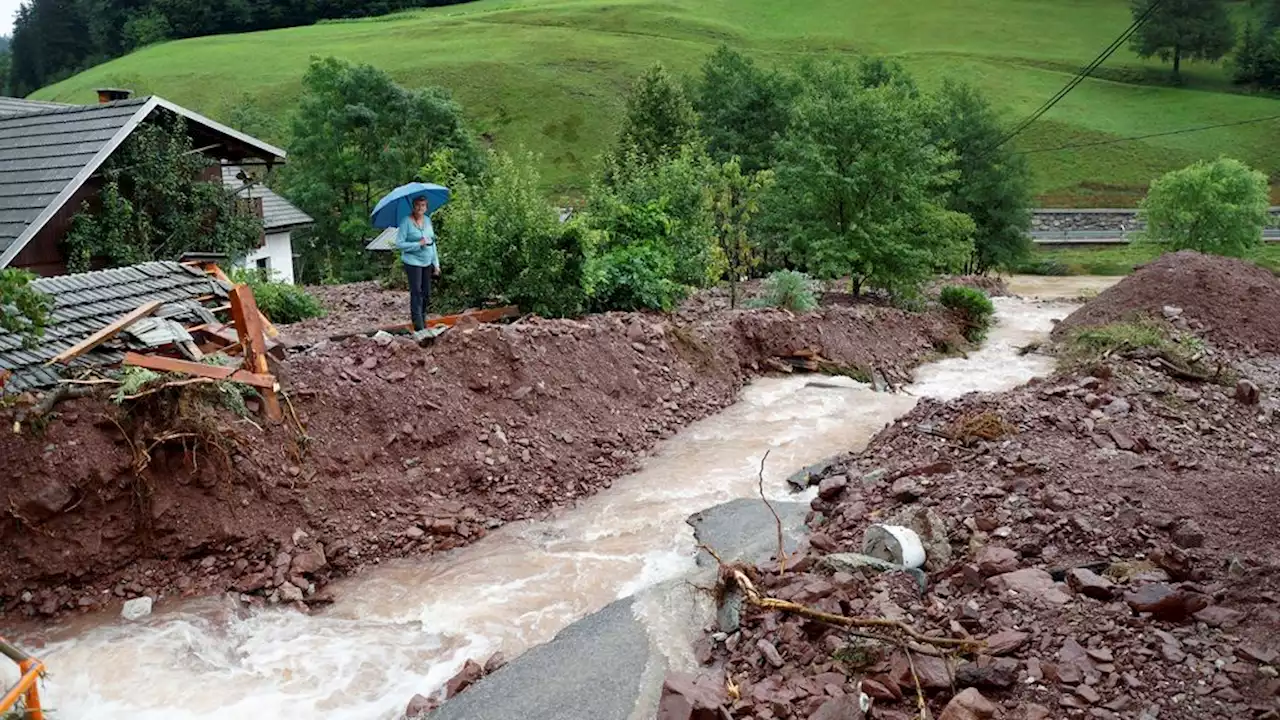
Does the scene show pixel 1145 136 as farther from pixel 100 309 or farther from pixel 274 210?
pixel 100 309

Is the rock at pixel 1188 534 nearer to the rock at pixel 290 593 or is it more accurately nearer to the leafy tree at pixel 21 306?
the rock at pixel 290 593

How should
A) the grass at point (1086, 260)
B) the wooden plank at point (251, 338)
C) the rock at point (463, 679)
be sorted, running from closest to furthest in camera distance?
the rock at point (463, 679), the wooden plank at point (251, 338), the grass at point (1086, 260)

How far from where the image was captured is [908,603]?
707 cm

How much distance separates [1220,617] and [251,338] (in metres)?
9.24

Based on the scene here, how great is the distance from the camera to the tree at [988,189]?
38.6 m

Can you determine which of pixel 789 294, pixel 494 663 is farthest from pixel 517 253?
pixel 494 663

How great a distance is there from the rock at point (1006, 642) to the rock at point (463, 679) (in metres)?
4.07

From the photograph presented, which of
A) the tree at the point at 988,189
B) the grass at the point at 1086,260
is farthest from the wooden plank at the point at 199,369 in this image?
the grass at the point at 1086,260

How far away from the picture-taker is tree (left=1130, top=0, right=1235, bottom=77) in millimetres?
5965

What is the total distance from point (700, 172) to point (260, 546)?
1463cm

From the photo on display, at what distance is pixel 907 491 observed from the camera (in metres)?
9.41

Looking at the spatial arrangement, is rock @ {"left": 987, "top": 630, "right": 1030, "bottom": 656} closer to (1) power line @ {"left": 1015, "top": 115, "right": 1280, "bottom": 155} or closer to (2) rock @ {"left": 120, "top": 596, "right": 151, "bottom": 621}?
(2) rock @ {"left": 120, "top": 596, "right": 151, "bottom": 621}

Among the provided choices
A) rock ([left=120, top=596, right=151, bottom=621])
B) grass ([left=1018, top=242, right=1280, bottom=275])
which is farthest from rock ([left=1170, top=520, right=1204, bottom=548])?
grass ([left=1018, top=242, right=1280, bottom=275])

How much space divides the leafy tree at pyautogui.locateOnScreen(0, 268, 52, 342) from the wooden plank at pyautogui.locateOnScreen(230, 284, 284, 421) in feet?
5.79
